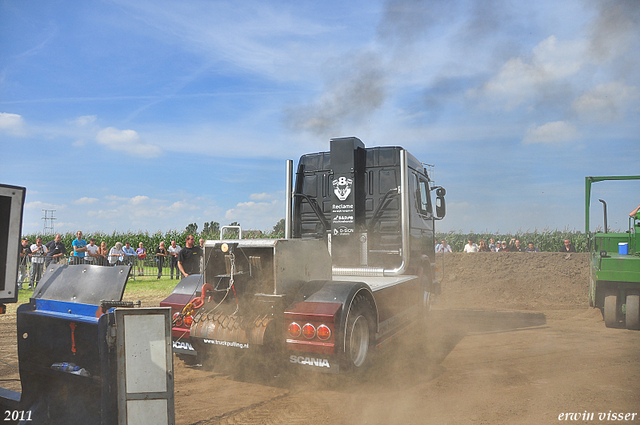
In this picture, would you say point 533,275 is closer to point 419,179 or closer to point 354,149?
point 419,179

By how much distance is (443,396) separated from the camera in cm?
468

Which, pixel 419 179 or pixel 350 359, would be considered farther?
pixel 419 179

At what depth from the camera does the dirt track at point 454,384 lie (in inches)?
165

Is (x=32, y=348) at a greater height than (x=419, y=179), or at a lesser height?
lesser

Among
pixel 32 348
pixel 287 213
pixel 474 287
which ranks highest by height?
pixel 287 213

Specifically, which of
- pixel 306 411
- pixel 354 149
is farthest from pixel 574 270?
pixel 306 411

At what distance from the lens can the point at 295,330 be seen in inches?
181

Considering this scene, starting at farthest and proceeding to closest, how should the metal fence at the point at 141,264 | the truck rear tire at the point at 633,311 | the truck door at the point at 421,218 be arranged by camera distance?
the metal fence at the point at 141,264 < the truck rear tire at the point at 633,311 < the truck door at the point at 421,218

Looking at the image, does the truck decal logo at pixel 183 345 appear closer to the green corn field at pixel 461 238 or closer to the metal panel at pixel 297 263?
the metal panel at pixel 297 263

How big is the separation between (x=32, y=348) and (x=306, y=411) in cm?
243

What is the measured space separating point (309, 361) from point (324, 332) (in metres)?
0.36

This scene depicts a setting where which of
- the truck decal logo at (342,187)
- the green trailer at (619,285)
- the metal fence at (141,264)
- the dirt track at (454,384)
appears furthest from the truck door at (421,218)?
the metal fence at (141,264)

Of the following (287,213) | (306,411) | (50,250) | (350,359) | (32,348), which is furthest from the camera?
(50,250)

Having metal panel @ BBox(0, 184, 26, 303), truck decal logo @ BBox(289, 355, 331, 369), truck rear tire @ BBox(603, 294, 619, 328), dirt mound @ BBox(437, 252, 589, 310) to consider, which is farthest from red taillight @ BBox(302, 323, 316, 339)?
dirt mound @ BBox(437, 252, 589, 310)
